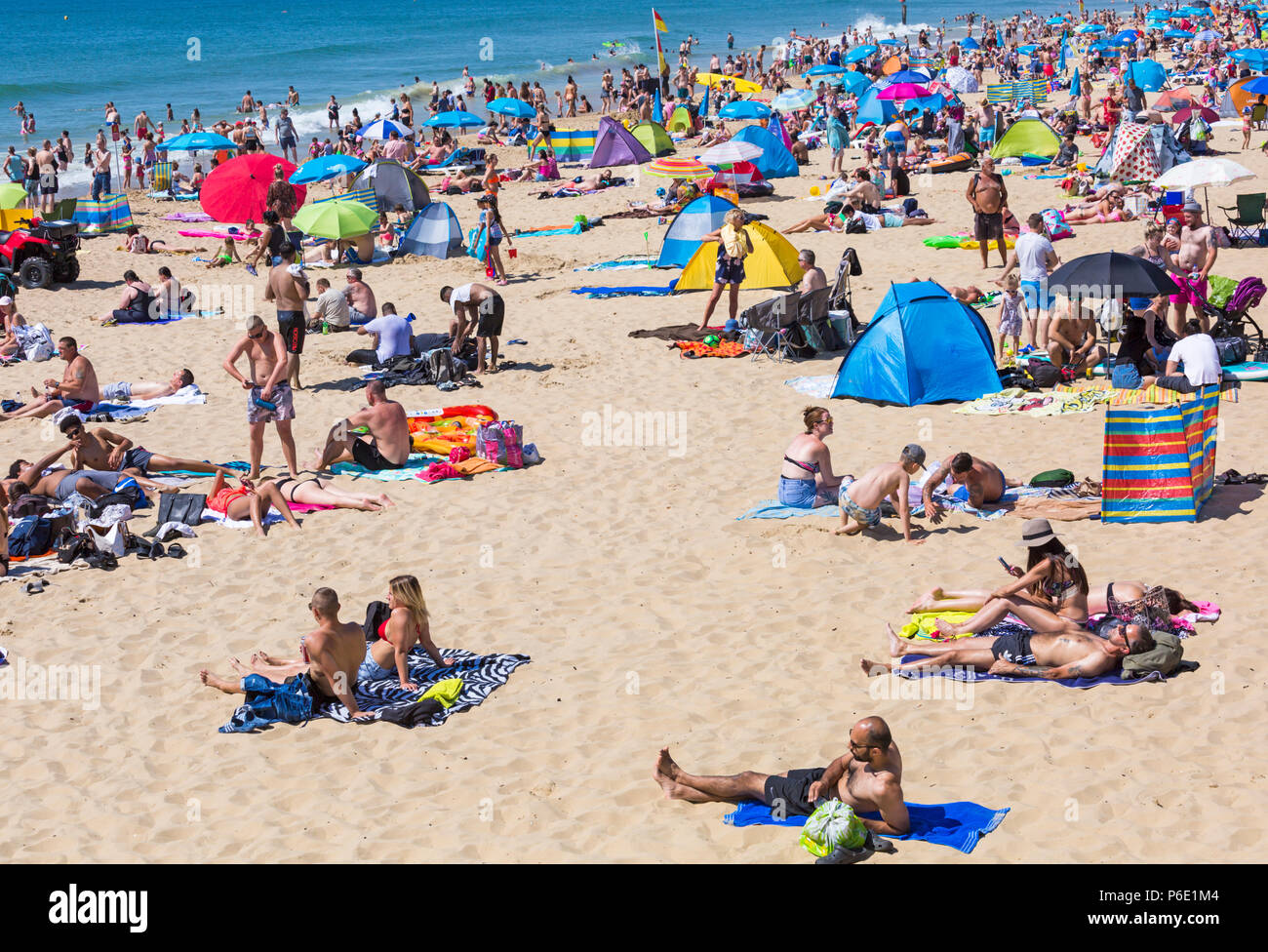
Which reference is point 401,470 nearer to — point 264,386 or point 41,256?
point 264,386

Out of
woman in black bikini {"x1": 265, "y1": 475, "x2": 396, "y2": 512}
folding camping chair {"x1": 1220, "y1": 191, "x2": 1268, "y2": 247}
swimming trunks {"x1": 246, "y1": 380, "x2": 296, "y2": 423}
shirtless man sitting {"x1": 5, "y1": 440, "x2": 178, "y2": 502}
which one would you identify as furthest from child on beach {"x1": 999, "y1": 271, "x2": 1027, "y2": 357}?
shirtless man sitting {"x1": 5, "y1": 440, "x2": 178, "y2": 502}

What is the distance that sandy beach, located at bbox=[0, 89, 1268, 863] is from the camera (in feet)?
18.9

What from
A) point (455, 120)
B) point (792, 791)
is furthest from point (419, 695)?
point (455, 120)

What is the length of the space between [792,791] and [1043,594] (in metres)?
2.28

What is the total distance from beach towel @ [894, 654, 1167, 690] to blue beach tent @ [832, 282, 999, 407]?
5173 mm

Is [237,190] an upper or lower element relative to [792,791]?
upper

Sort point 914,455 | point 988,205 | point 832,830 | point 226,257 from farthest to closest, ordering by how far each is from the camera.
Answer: point 226,257 → point 988,205 → point 914,455 → point 832,830

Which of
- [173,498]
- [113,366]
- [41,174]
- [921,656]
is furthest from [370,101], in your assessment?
[921,656]

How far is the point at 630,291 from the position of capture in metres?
17.0

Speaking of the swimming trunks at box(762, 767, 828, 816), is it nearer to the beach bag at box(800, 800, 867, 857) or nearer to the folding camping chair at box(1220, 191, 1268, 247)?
the beach bag at box(800, 800, 867, 857)

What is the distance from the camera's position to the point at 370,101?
51.4 m

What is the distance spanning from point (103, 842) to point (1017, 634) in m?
4.79

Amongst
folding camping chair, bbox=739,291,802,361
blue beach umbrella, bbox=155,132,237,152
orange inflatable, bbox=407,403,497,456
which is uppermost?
blue beach umbrella, bbox=155,132,237,152

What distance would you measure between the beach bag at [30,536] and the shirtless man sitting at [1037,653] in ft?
20.2
